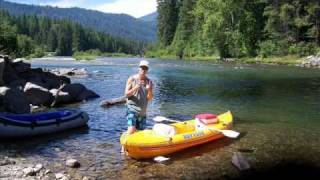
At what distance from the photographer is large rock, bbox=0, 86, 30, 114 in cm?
1762

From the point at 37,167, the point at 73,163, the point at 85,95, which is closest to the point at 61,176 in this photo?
the point at 37,167

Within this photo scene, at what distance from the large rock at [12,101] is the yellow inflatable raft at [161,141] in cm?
656

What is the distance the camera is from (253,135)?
53.5 ft

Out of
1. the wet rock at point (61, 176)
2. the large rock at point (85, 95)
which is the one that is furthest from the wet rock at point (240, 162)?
the large rock at point (85, 95)

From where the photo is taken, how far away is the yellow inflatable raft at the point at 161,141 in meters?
12.7

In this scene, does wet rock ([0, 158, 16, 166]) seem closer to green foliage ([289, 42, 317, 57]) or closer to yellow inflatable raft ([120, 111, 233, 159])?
yellow inflatable raft ([120, 111, 233, 159])

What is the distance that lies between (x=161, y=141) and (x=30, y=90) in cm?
1111

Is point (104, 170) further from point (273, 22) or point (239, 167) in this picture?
point (273, 22)

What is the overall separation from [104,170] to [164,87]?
68.5 feet

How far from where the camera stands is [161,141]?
13125 millimetres

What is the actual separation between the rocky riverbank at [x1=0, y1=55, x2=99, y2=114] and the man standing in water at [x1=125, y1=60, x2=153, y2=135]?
675 cm

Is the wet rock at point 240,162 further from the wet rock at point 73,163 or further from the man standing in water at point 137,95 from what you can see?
the wet rock at point 73,163

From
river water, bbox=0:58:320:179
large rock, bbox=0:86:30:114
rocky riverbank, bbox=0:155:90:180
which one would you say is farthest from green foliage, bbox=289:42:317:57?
rocky riverbank, bbox=0:155:90:180

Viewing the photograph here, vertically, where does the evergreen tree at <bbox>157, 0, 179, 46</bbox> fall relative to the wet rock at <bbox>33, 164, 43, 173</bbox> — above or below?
above
